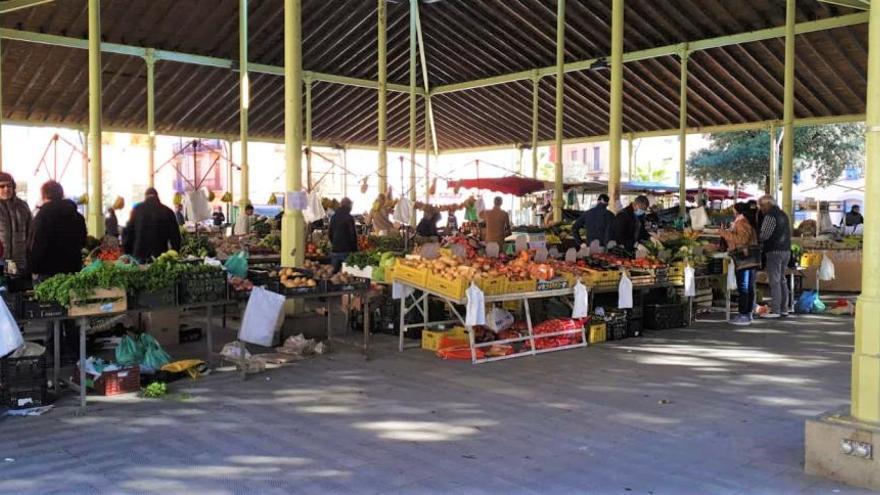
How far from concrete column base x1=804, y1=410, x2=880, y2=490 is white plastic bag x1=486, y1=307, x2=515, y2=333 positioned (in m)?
3.95

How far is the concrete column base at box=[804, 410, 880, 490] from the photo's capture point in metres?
3.77

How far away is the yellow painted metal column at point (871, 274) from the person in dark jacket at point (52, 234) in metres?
5.75

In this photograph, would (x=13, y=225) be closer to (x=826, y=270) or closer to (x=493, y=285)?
(x=493, y=285)

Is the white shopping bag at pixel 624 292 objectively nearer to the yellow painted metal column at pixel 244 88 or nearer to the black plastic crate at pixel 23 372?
the black plastic crate at pixel 23 372

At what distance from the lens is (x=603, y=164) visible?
58094 millimetres

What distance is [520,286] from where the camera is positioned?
753 cm

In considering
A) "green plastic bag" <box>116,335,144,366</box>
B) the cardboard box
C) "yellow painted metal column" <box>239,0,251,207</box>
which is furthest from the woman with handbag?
"yellow painted metal column" <box>239,0,251,207</box>

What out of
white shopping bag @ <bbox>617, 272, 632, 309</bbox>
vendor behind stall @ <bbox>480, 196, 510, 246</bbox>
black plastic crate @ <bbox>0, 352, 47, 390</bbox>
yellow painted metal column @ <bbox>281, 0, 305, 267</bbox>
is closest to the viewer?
black plastic crate @ <bbox>0, 352, 47, 390</bbox>

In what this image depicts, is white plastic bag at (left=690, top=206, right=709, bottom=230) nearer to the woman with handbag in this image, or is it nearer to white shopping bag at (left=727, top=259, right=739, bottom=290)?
the woman with handbag

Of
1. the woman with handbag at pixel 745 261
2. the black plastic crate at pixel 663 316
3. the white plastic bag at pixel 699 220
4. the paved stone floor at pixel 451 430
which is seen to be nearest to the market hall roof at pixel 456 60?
the white plastic bag at pixel 699 220

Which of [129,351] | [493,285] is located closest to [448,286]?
[493,285]

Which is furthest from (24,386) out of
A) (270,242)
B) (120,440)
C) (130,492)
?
(270,242)

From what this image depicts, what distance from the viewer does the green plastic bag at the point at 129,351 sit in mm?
6254

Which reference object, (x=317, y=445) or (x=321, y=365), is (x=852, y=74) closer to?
(x=321, y=365)
